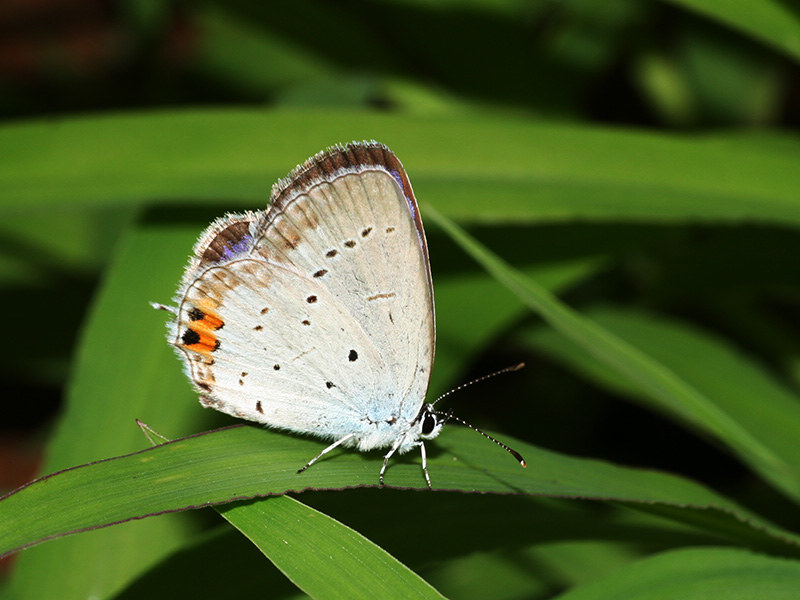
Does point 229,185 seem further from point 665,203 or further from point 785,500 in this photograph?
point 785,500

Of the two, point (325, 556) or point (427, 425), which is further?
point (427, 425)

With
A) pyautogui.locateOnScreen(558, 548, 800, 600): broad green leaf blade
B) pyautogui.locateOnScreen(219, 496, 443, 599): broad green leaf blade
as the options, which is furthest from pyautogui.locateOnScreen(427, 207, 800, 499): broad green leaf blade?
pyautogui.locateOnScreen(219, 496, 443, 599): broad green leaf blade

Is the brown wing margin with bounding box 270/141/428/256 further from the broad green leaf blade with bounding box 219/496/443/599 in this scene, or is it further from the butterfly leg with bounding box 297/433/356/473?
the broad green leaf blade with bounding box 219/496/443/599

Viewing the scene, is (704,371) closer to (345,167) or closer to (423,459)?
(423,459)

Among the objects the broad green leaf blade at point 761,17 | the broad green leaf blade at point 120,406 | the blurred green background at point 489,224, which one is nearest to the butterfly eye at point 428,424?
the blurred green background at point 489,224

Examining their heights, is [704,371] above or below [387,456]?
above

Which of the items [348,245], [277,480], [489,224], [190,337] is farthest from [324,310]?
[489,224]
